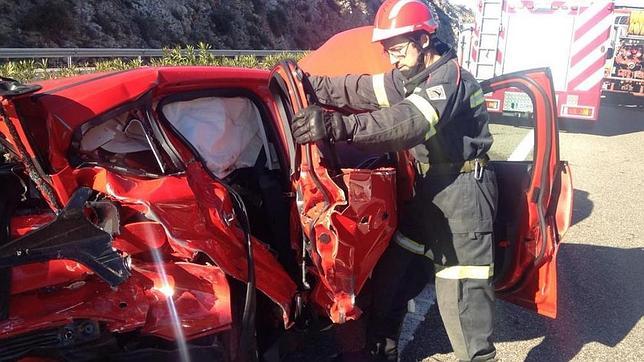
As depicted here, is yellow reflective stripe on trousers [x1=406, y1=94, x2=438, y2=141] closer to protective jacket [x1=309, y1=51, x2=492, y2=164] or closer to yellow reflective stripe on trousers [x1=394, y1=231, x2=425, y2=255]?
protective jacket [x1=309, y1=51, x2=492, y2=164]

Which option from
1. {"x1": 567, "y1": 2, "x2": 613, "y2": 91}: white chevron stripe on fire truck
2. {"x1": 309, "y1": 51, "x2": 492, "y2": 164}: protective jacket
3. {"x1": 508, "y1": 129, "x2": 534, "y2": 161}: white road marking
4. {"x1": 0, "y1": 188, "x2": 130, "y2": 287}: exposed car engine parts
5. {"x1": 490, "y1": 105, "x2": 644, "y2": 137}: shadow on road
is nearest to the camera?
{"x1": 0, "y1": 188, "x2": 130, "y2": 287}: exposed car engine parts

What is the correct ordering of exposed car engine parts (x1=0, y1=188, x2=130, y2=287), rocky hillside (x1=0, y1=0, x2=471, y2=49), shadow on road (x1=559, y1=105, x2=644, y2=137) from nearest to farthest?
exposed car engine parts (x1=0, y1=188, x2=130, y2=287), shadow on road (x1=559, y1=105, x2=644, y2=137), rocky hillside (x1=0, y1=0, x2=471, y2=49)

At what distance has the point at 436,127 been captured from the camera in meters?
2.37

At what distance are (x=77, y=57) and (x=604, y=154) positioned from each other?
12472mm

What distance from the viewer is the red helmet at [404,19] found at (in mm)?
2475

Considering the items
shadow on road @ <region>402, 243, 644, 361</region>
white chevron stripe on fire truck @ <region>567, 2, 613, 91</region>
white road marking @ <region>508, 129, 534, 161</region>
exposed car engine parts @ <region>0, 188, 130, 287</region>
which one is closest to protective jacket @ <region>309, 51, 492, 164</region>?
exposed car engine parts @ <region>0, 188, 130, 287</region>

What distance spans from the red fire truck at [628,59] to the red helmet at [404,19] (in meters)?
13.8

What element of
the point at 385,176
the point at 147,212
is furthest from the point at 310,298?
the point at 147,212

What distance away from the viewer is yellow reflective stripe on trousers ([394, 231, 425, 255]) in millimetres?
2752

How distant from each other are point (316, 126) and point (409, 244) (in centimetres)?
94

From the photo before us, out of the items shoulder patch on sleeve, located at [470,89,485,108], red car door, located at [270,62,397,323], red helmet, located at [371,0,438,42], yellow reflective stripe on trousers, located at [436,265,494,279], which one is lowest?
yellow reflective stripe on trousers, located at [436,265,494,279]

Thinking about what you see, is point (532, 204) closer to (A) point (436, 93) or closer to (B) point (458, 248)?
(B) point (458, 248)

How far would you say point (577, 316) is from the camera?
3.47 meters

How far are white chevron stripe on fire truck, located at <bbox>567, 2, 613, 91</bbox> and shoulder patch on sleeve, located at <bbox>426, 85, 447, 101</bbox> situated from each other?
8.71 metres
